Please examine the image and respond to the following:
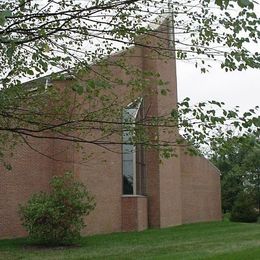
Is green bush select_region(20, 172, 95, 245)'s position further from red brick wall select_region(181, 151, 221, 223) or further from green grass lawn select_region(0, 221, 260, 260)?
red brick wall select_region(181, 151, 221, 223)

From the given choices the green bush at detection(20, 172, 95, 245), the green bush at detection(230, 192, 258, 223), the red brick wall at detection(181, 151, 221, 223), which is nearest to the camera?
the green bush at detection(20, 172, 95, 245)

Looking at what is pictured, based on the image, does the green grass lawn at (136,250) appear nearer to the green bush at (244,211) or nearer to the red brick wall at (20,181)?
the red brick wall at (20,181)

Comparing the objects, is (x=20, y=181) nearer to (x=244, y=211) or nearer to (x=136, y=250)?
(x=136, y=250)

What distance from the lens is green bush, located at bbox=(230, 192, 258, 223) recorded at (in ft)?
120

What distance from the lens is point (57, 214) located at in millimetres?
16969

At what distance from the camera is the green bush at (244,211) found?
120 feet

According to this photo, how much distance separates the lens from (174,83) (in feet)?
103

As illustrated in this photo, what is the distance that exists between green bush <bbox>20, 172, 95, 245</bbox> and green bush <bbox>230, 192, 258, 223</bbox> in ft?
68.8

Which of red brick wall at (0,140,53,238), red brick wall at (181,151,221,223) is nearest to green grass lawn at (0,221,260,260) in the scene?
red brick wall at (0,140,53,238)

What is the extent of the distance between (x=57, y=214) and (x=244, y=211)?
22469mm

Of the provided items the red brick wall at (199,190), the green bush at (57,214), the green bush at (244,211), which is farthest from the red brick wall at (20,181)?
the green bush at (244,211)

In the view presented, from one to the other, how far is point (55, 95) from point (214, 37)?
2636 millimetres

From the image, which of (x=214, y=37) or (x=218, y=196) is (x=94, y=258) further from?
(x=218, y=196)

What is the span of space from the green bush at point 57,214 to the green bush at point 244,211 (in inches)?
826
